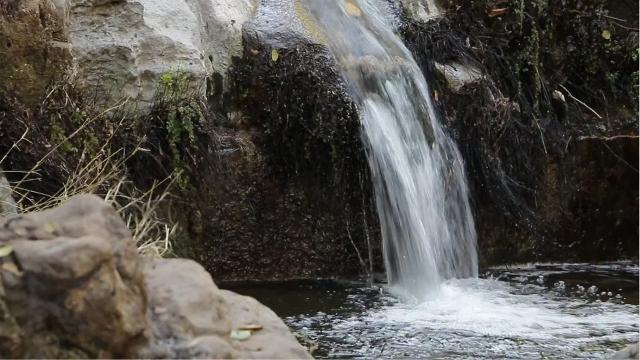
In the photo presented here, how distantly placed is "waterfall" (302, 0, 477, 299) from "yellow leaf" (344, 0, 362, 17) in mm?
15

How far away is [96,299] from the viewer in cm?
274

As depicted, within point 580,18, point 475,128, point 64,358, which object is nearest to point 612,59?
point 580,18

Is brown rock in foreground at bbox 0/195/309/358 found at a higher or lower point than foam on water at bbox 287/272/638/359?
higher

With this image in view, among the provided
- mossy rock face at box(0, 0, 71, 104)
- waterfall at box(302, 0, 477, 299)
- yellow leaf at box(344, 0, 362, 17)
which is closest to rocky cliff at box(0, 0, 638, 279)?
mossy rock face at box(0, 0, 71, 104)

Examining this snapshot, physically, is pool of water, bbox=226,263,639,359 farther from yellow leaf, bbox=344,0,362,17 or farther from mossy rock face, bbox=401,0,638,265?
yellow leaf, bbox=344,0,362,17

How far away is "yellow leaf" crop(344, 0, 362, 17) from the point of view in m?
Answer: 7.05

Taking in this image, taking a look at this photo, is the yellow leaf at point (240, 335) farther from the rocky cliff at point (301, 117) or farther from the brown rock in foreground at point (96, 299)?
the rocky cliff at point (301, 117)

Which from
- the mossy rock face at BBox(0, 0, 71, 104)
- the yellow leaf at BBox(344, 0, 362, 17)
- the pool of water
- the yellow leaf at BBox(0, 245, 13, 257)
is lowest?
the pool of water

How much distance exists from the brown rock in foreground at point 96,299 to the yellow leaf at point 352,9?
4259 mm

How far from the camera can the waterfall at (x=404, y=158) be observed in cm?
630

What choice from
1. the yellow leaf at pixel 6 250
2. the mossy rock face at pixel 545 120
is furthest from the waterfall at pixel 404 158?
the yellow leaf at pixel 6 250

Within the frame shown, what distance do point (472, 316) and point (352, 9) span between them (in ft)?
8.61

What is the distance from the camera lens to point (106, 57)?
5.82 m

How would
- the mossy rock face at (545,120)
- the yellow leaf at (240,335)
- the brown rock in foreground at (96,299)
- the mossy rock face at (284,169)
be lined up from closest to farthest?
the brown rock in foreground at (96,299)
the yellow leaf at (240,335)
the mossy rock face at (284,169)
the mossy rock face at (545,120)
